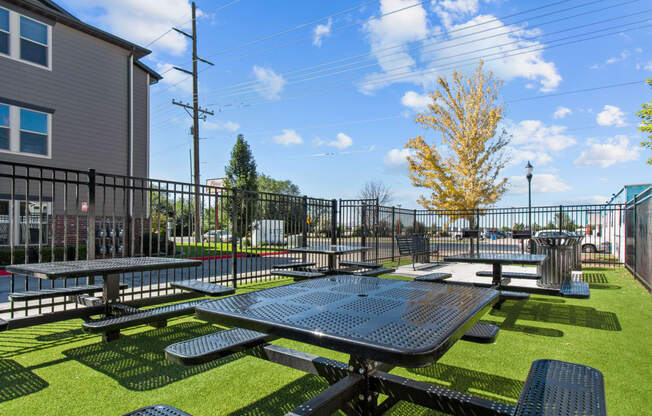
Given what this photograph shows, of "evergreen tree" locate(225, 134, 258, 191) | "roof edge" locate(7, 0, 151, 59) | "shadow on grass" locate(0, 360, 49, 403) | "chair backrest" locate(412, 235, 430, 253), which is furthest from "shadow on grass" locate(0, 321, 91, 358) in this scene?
"evergreen tree" locate(225, 134, 258, 191)

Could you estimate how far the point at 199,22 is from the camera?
69.5 ft

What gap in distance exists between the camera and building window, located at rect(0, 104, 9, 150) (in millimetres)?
11969

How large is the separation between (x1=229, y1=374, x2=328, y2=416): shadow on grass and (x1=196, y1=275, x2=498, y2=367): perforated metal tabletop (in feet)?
2.68

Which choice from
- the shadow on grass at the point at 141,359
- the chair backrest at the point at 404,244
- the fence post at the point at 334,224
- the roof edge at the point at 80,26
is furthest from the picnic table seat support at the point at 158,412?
the roof edge at the point at 80,26

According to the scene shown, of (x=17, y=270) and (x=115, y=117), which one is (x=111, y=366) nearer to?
(x=17, y=270)

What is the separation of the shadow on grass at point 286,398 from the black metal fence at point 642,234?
6.97 metres

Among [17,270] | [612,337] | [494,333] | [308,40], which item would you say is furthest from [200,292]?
[308,40]

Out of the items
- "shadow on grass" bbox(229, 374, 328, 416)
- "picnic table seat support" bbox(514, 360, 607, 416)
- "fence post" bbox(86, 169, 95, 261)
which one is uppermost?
"fence post" bbox(86, 169, 95, 261)

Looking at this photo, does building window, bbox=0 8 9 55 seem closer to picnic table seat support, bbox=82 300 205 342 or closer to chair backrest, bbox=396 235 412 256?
picnic table seat support, bbox=82 300 205 342

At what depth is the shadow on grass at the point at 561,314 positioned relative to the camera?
4.68 metres

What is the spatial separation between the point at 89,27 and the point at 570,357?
58.7 ft

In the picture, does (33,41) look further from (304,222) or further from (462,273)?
(462,273)

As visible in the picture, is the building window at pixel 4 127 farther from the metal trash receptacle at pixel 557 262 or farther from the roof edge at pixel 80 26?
the metal trash receptacle at pixel 557 262

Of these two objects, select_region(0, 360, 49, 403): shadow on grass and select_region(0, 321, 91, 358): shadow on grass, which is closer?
select_region(0, 360, 49, 403): shadow on grass
